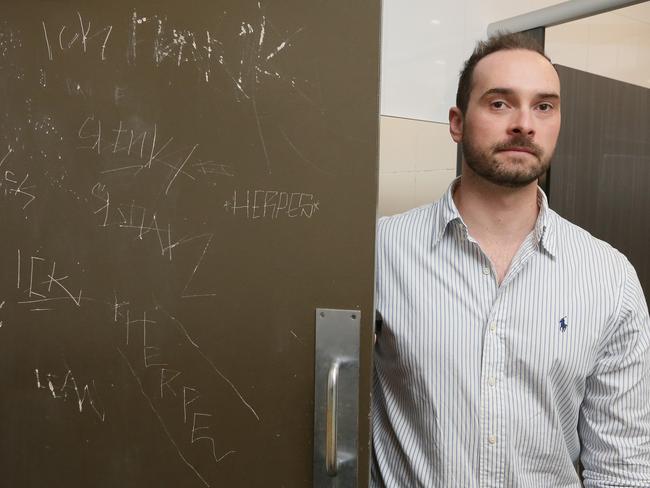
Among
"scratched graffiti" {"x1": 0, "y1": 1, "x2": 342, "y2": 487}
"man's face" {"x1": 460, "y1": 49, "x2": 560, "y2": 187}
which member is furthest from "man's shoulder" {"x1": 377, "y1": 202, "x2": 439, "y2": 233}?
"scratched graffiti" {"x1": 0, "y1": 1, "x2": 342, "y2": 487}

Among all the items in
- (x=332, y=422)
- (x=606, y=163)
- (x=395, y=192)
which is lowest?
(x=332, y=422)

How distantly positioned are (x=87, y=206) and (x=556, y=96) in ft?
2.96

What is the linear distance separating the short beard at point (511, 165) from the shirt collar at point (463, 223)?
0.08 m

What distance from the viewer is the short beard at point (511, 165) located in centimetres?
114

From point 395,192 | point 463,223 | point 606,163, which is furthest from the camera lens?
point 395,192

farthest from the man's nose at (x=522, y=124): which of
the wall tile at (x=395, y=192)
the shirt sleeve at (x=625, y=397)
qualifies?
the wall tile at (x=395, y=192)

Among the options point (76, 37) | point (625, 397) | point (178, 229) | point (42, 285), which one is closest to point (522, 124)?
point (625, 397)

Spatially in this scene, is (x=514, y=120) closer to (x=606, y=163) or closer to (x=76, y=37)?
(x=76, y=37)

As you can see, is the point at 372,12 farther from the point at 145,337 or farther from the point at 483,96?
the point at 145,337

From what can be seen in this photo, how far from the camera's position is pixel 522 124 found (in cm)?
113

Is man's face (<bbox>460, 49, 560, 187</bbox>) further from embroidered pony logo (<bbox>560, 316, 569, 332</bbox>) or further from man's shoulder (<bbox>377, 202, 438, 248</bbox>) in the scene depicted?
embroidered pony logo (<bbox>560, 316, 569, 332</bbox>)

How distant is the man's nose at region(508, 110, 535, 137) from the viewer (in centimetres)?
113

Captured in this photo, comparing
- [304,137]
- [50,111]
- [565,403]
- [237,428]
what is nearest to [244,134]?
[304,137]

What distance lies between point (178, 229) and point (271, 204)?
18 cm
